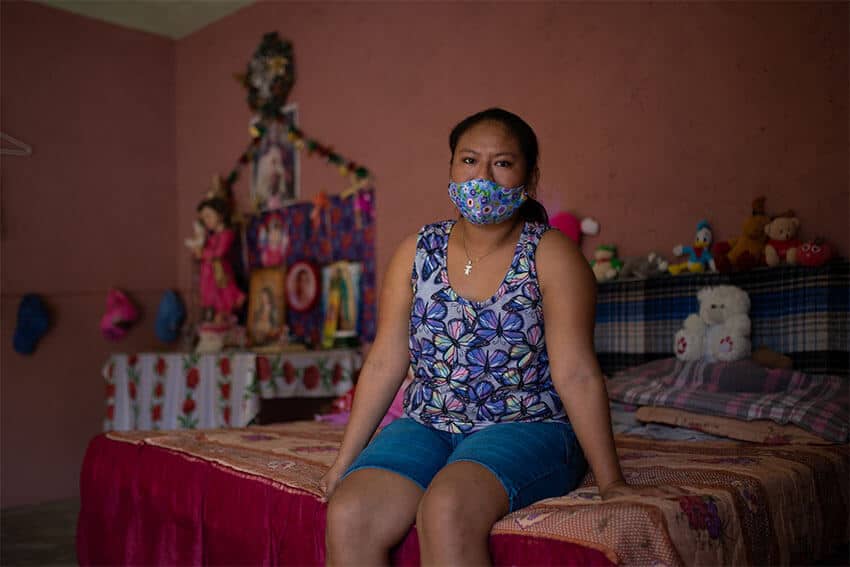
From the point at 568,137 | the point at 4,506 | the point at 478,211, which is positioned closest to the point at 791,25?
the point at 568,137

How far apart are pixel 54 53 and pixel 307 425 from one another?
3.20 meters

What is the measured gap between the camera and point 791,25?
2945 mm

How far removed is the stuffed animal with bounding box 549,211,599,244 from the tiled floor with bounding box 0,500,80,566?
7.73 feet

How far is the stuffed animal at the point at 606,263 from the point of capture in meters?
3.34

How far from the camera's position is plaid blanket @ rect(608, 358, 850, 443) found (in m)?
2.41

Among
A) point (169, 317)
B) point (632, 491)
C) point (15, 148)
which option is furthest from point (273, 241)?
point (632, 491)

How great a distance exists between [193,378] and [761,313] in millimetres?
2711

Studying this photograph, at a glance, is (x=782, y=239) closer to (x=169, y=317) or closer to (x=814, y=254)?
(x=814, y=254)

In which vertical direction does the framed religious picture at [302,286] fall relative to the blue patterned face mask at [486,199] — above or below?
below

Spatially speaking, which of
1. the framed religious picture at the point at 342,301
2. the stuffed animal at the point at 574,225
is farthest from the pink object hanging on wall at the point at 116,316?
the stuffed animal at the point at 574,225

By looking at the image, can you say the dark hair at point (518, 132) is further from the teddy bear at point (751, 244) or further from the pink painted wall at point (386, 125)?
the pink painted wall at point (386, 125)

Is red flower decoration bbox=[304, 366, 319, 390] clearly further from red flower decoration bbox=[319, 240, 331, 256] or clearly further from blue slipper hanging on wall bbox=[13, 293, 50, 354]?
blue slipper hanging on wall bbox=[13, 293, 50, 354]

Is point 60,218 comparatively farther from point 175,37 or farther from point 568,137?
point 568,137

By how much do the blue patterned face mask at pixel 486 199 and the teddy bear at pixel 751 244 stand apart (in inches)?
52.4
